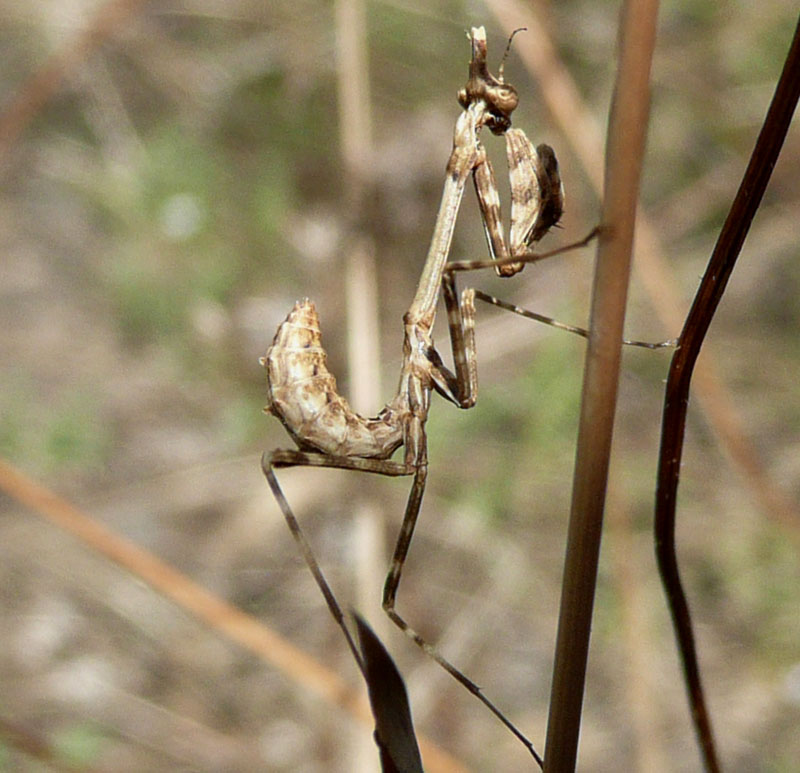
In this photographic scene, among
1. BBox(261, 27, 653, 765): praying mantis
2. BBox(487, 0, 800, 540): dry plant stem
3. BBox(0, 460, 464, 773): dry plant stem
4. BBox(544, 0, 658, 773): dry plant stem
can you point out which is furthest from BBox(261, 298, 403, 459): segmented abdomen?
BBox(487, 0, 800, 540): dry plant stem

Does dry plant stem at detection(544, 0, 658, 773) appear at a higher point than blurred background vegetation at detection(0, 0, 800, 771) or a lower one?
lower

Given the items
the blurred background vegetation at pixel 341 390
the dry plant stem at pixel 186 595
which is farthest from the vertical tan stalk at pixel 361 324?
the dry plant stem at pixel 186 595

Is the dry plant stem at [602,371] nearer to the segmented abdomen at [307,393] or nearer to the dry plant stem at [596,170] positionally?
the segmented abdomen at [307,393]

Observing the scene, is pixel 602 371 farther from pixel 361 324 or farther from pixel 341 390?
pixel 341 390

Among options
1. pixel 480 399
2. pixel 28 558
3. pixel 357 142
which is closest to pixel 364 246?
pixel 357 142

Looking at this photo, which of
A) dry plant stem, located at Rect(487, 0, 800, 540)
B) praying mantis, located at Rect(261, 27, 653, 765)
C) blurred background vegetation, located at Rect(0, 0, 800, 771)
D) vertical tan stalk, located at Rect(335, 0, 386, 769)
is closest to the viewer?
praying mantis, located at Rect(261, 27, 653, 765)

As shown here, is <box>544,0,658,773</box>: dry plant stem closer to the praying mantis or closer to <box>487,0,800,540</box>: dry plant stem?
the praying mantis
